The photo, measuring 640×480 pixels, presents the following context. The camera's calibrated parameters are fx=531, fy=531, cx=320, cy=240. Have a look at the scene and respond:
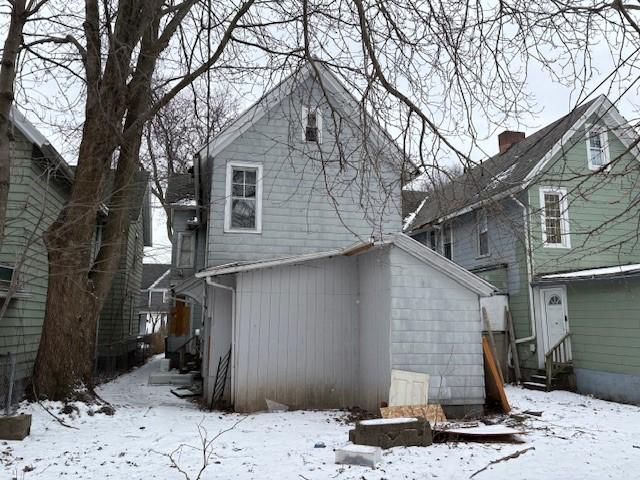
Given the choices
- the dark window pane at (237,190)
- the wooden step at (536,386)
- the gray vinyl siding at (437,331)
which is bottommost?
the wooden step at (536,386)

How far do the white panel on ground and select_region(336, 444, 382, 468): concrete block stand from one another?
282 centimetres

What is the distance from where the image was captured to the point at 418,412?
28.6ft

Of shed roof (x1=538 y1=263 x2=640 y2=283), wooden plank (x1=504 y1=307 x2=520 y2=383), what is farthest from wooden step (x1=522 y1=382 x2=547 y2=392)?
shed roof (x1=538 y1=263 x2=640 y2=283)

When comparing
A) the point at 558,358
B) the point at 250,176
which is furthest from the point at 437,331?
the point at 250,176

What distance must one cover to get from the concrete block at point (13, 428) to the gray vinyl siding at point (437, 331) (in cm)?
574

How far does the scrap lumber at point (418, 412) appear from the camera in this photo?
864 cm

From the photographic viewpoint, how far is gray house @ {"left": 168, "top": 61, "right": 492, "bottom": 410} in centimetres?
967

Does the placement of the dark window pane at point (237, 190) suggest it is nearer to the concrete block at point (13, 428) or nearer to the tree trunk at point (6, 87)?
the concrete block at point (13, 428)

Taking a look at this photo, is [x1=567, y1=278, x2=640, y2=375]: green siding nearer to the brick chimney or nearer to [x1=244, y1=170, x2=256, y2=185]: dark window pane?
the brick chimney

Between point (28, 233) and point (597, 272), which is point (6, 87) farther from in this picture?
point (597, 272)

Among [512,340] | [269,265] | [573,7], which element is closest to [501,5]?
[573,7]

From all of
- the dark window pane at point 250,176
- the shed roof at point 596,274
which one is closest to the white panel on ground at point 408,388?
the shed roof at point 596,274

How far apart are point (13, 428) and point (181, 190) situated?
13.2 metres

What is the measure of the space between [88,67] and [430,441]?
7.80 meters
